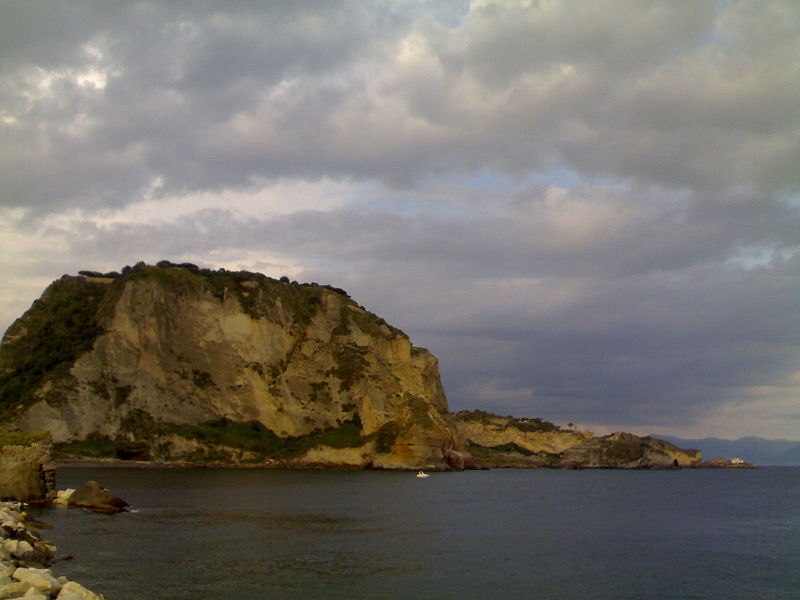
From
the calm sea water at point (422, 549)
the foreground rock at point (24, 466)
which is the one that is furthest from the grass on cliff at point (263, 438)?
the foreground rock at point (24, 466)

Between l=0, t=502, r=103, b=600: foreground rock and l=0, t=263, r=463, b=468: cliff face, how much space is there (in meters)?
99.4

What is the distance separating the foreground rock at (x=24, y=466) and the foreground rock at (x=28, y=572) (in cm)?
1659

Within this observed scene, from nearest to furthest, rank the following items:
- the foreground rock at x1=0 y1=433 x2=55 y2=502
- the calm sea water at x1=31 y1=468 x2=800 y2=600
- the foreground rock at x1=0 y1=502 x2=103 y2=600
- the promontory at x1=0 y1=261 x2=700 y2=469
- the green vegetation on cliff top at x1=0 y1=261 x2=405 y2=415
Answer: the foreground rock at x1=0 y1=502 x2=103 y2=600 < the calm sea water at x1=31 y1=468 x2=800 y2=600 < the foreground rock at x1=0 y1=433 x2=55 y2=502 < the promontory at x1=0 y1=261 x2=700 y2=469 < the green vegetation on cliff top at x1=0 y1=261 x2=405 y2=415

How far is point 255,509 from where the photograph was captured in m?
56.8

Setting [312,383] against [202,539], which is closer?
[202,539]

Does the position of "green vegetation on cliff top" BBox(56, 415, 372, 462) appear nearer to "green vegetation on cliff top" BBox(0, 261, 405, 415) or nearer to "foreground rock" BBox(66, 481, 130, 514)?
"green vegetation on cliff top" BBox(0, 261, 405, 415)

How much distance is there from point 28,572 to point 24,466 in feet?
102

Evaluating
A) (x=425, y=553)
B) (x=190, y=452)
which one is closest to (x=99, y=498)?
(x=425, y=553)

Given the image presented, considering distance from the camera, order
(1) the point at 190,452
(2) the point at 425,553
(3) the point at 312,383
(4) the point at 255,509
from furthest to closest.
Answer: (3) the point at 312,383 < (1) the point at 190,452 < (4) the point at 255,509 < (2) the point at 425,553

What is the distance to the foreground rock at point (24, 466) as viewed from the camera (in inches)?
1843

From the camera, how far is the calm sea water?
28.3 meters

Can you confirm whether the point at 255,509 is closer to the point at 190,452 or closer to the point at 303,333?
the point at 190,452

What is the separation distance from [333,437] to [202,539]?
10285 centimetres

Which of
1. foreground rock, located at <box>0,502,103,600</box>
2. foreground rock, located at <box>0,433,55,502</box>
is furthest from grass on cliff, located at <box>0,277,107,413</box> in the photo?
foreground rock, located at <box>0,502,103,600</box>
